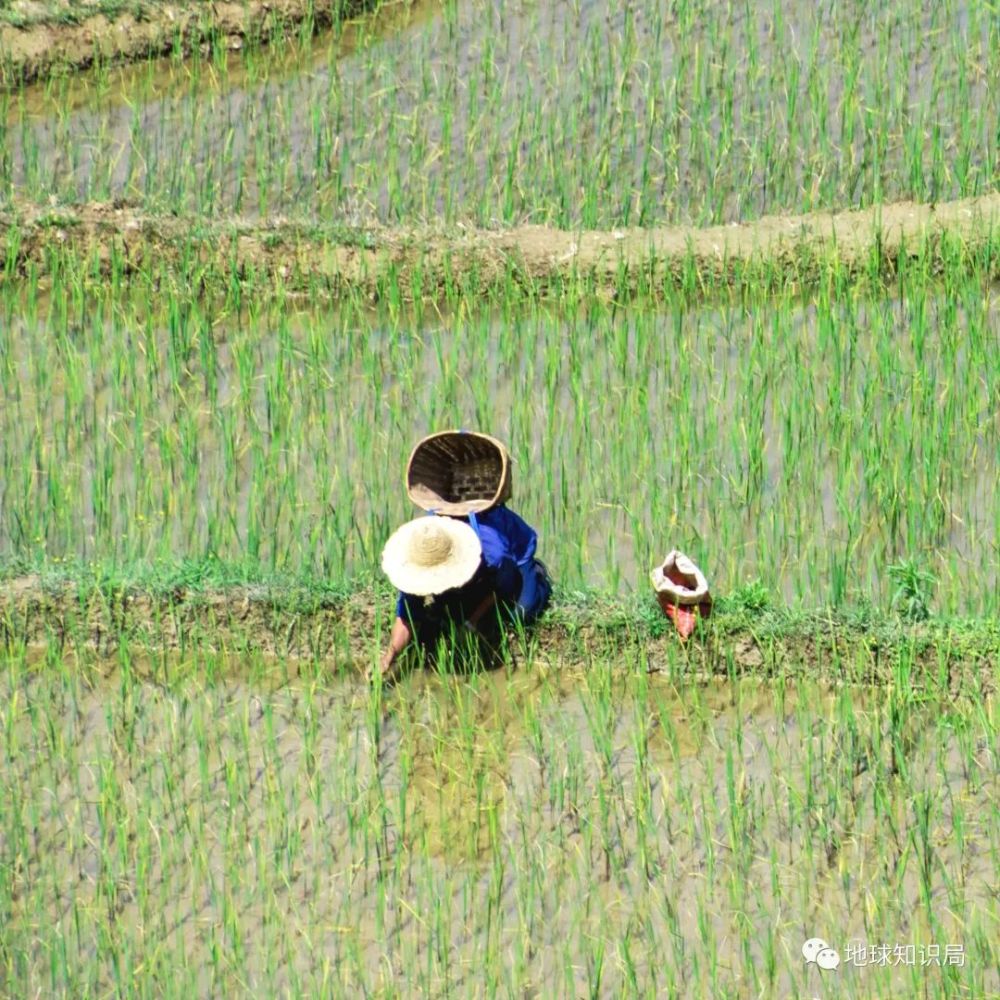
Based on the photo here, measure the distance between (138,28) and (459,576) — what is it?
10.8 ft

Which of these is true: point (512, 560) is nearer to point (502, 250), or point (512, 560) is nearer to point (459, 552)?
point (459, 552)

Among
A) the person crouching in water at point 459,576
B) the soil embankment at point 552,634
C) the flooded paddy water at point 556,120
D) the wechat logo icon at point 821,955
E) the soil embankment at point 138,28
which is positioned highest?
the soil embankment at point 138,28

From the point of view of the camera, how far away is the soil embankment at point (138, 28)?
7.46 m

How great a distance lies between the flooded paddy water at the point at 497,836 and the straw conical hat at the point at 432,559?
32 centimetres

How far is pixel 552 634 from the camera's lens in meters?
5.39

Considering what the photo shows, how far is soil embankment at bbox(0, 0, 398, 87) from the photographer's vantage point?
24.5 feet

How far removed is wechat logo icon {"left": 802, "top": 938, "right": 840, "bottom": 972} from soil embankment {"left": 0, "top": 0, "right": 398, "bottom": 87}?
4.07 metres

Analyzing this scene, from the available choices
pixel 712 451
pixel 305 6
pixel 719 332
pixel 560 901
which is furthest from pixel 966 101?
pixel 560 901

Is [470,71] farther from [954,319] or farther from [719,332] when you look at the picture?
[954,319]

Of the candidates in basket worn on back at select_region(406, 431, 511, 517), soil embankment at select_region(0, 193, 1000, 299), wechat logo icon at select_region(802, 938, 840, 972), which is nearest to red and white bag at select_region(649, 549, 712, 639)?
basket worn on back at select_region(406, 431, 511, 517)

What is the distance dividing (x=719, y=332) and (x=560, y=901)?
199cm

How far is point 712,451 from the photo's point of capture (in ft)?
18.9

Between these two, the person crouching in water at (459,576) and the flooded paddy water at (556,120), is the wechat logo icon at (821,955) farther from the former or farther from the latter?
the flooded paddy water at (556,120)

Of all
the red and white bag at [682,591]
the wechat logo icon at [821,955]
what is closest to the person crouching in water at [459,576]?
the red and white bag at [682,591]
